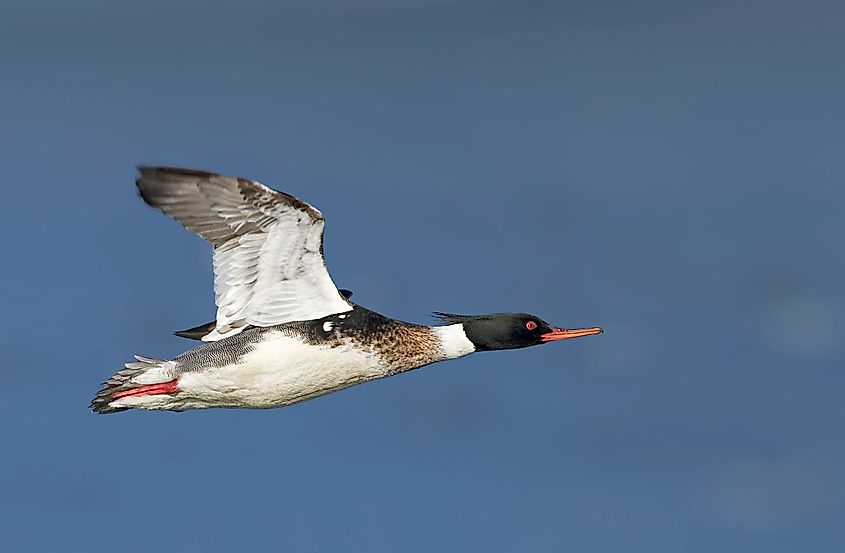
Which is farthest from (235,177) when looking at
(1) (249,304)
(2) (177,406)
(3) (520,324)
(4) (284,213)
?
(3) (520,324)

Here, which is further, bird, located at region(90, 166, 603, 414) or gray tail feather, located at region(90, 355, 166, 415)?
gray tail feather, located at region(90, 355, 166, 415)

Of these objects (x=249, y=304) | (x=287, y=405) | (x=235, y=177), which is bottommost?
(x=287, y=405)

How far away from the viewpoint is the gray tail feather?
16812 millimetres

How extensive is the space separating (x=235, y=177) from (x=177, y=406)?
2.64m

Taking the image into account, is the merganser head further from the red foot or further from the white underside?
the red foot

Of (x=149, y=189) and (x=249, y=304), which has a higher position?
(x=149, y=189)

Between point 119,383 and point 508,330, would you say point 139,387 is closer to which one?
point 119,383

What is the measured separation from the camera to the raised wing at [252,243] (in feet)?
51.2

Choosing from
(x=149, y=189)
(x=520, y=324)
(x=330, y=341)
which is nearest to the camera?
(x=149, y=189)

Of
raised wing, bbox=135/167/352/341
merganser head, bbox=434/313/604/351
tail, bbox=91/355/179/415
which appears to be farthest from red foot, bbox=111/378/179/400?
merganser head, bbox=434/313/604/351

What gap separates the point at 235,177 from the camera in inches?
611

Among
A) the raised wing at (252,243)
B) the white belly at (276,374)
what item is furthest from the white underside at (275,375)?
the raised wing at (252,243)

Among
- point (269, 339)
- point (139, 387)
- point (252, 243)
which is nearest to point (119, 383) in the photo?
point (139, 387)

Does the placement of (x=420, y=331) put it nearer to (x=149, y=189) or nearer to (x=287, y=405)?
(x=287, y=405)
